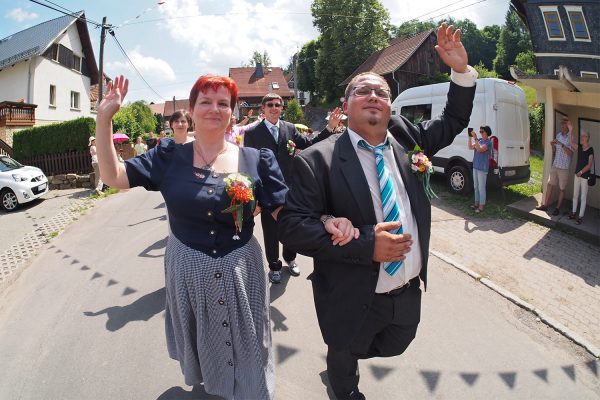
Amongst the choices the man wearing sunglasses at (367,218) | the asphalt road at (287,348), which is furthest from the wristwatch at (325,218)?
the asphalt road at (287,348)

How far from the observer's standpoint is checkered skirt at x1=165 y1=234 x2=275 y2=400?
7.53 feet

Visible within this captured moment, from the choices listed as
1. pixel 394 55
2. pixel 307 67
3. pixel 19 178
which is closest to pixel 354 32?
pixel 394 55

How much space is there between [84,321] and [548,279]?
230 inches

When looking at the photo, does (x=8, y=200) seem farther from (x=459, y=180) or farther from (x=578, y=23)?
(x=578, y=23)

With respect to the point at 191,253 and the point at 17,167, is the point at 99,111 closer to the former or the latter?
the point at 191,253

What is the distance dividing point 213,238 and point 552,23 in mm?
16296

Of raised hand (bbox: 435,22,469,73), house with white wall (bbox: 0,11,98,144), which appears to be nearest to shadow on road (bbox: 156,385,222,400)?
raised hand (bbox: 435,22,469,73)

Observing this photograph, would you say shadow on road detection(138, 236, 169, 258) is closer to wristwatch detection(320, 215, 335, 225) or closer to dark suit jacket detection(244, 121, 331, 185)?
dark suit jacket detection(244, 121, 331, 185)

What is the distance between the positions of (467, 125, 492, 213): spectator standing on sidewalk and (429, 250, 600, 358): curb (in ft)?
10.3

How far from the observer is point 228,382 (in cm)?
241

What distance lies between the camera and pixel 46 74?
21.0 meters

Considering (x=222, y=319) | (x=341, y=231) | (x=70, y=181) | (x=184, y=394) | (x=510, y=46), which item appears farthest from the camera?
(x=510, y=46)

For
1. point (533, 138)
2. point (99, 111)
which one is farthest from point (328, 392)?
point (533, 138)

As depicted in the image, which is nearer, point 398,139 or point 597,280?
point 398,139
